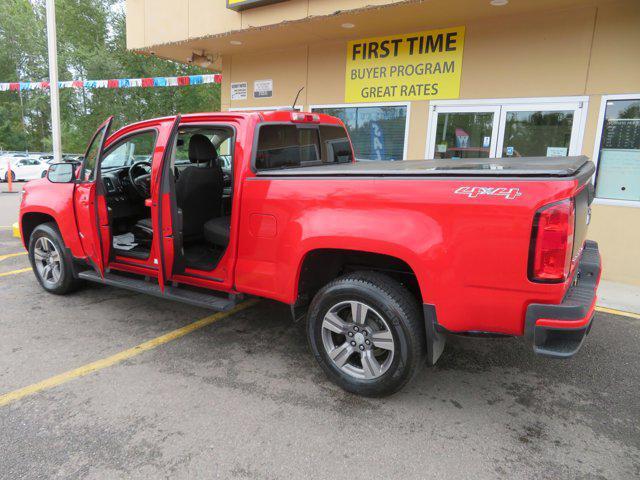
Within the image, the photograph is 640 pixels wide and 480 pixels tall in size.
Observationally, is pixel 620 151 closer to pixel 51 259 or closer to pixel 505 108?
pixel 505 108

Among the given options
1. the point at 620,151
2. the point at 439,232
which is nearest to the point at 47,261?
the point at 439,232

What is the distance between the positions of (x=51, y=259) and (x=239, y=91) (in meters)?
5.73

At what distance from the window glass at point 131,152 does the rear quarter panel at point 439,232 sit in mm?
1759

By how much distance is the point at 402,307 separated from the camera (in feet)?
9.53

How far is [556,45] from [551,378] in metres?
4.81

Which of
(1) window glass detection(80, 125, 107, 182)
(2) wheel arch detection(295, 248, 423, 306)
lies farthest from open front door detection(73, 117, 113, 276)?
(2) wheel arch detection(295, 248, 423, 306)

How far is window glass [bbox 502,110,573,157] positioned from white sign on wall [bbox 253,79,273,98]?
4607mm

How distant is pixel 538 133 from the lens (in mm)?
6547

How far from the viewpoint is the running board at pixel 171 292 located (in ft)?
12.2

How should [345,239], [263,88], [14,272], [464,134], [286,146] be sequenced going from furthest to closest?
[263,88]
[464,134]
[14,272]
[286,146]
[345,239]

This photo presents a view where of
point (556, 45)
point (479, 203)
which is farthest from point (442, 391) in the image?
point (556, 45)

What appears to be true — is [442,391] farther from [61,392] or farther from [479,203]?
[61,392]

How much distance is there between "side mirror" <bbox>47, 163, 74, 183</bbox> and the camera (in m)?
4.65

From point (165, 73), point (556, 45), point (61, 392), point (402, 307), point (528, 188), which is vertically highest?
point (165, 73)
